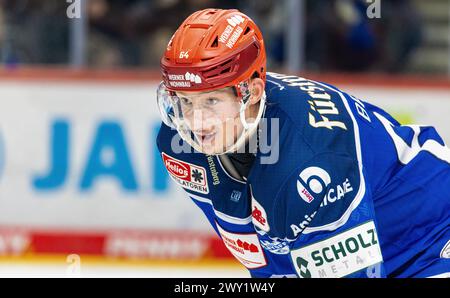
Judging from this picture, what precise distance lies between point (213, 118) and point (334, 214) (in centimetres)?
46

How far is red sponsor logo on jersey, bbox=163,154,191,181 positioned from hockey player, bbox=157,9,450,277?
11 cm

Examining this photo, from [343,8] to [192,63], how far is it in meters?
4.21

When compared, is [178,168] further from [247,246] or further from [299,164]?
[299,164]

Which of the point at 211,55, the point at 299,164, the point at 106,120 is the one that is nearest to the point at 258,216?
the point at 299,164

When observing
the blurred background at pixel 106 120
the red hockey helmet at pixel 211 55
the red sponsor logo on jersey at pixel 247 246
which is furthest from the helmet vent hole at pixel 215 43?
the blurred background at pixel 106 120

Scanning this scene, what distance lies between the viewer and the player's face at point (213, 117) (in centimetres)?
299

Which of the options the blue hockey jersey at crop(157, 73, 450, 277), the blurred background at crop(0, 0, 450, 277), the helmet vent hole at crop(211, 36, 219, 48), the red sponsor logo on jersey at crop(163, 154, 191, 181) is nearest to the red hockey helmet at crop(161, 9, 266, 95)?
the helmet vent hole at crop(211, 36, 219, 48)

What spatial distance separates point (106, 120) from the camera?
6.73m

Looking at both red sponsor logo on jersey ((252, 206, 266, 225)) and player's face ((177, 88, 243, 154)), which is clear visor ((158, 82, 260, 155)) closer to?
player's face ((177, 88, 243, 154))

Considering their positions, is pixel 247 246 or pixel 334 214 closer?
pixel 334 214

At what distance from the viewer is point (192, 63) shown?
9.55 ft
